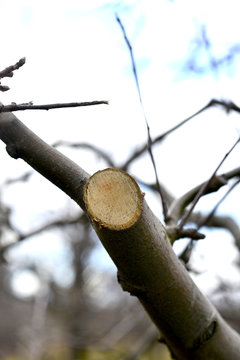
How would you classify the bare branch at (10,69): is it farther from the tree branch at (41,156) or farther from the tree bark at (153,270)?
the tree bark at (153,270)

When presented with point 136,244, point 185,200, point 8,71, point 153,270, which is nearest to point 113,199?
point 136,244

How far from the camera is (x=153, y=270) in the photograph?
0.96 metres

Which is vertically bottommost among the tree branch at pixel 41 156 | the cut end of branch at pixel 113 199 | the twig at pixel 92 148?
the twig at pixel 92 148

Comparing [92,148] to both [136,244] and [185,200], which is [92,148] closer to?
[185,200]

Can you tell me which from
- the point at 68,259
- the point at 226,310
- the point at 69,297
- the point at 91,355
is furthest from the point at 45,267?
the point at 226,310

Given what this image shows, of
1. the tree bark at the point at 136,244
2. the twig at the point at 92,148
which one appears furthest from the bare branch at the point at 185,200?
the twig at the point at 92,148

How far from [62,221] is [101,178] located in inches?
66.4

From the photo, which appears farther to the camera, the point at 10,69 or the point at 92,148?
the point at 92,148

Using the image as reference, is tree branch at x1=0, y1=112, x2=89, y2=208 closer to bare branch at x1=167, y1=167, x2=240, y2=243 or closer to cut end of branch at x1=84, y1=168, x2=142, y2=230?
cut end of branch at x1=84, y1=168, x2=142, y2=230

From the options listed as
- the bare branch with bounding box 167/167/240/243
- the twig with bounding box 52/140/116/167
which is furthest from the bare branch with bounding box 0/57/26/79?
the twig with bounding box 52/140/116/167

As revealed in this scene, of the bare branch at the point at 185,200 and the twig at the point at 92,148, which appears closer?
the bare branch at the point at 185,200

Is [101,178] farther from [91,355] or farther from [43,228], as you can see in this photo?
[91,355]

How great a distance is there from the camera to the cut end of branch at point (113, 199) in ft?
2.82

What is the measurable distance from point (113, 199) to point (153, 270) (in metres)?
0.23
